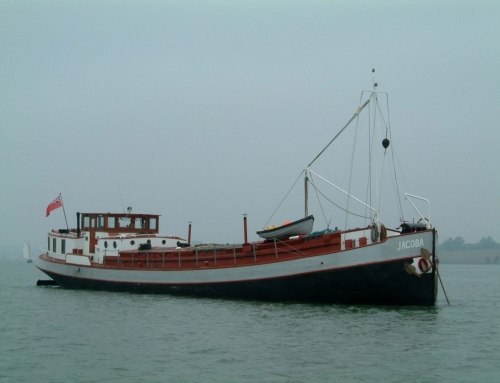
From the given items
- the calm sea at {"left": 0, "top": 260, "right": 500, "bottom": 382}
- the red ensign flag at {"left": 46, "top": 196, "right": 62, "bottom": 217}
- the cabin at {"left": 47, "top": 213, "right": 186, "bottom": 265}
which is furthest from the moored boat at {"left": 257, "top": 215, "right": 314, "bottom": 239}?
the red ensign flag at {"left": 46, "top": 196, "right": 62, "bottom": 217}

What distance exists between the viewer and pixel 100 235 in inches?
1487

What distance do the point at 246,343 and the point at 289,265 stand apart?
808cm

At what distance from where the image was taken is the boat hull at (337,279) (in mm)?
24969

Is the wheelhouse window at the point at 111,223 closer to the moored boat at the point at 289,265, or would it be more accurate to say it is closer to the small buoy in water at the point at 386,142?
the moored boat at the point at 289,265

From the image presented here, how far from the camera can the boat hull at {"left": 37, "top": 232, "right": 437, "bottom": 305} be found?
983 inches

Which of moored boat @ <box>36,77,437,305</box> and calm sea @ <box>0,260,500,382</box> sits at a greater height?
moored boat @ <box>36,77,437,305</box>

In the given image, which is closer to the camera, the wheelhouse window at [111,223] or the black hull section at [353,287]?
the black hull section at [353,287]

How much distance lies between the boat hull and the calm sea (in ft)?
2.01

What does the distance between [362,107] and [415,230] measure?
6.13 metres

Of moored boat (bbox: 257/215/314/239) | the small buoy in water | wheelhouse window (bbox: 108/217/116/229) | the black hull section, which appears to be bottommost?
the black hull section

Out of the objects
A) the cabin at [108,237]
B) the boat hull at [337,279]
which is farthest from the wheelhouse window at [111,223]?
the boat hull at [337,279]

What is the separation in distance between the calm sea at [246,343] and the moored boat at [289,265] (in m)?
0.82

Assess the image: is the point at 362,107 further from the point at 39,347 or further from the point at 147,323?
the point at 39,347

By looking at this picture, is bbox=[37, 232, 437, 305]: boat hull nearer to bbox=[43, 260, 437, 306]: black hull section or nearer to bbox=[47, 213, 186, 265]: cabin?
bbox=[43, 260, 437, 306]: black hull section
